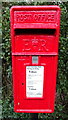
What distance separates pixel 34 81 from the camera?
91.0 inches

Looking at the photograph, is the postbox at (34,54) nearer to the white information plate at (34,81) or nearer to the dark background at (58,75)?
the white information plate at (34,81)

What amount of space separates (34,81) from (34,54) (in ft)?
1.09

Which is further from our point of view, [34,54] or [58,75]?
[58,75]

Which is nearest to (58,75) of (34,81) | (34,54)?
(34,81)

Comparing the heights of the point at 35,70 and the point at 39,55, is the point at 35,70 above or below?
below

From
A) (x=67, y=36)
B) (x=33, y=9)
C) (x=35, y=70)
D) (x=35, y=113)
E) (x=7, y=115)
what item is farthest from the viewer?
(x=7, y=115)

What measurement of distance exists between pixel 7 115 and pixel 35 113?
1.20m

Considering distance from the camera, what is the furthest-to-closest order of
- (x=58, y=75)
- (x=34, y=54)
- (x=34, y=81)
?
(x=58, y=75)
(x=34, y=81)
(x=34, y=54)

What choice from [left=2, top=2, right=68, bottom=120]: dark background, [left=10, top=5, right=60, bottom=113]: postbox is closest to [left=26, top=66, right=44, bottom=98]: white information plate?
[left=10, top=5, right=60, bottom=113]: postbox

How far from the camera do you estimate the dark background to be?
10.8 feet

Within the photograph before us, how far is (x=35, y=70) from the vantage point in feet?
7.44

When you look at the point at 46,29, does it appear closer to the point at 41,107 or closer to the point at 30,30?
the point at 30,30

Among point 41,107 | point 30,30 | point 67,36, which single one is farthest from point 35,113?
point 67,36

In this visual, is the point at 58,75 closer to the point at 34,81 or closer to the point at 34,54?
the point at 34,81
